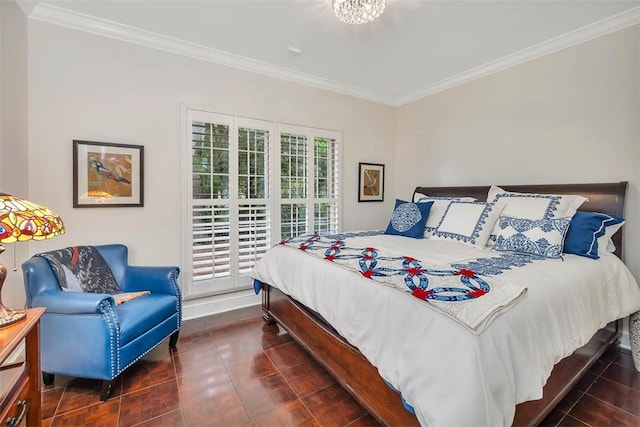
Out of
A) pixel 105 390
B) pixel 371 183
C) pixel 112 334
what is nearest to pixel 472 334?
pixel 112 334

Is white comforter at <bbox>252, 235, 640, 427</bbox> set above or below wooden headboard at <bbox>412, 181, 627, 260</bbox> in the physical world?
below

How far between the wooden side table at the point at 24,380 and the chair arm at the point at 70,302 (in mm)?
343

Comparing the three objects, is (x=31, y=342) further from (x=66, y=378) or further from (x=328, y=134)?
(x=328, y=134)

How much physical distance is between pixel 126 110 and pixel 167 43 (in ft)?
2.51

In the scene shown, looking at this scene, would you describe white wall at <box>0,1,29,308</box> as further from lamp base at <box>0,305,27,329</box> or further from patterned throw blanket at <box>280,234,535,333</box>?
patterned throw blanket at <box>280,234,535,333</box>

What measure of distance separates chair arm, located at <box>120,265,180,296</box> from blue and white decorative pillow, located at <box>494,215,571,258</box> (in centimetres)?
267

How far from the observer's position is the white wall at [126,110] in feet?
7.93

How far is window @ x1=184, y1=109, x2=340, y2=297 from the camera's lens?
120 inches

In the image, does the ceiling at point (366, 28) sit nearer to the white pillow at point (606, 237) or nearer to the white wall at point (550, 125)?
the white wall at point (550, 125)

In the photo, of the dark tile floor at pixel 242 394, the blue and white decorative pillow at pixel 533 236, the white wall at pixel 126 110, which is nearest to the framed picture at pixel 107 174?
the white wall at pixel 126 110

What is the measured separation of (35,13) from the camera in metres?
2.35

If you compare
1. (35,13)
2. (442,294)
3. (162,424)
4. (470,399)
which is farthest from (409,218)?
(35,13)

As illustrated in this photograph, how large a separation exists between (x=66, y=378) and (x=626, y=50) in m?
4.96

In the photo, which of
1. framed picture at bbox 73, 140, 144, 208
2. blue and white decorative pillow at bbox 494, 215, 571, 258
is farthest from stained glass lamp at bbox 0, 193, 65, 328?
blue and white decorative pillow at bbox 494, 215, 571, 258
